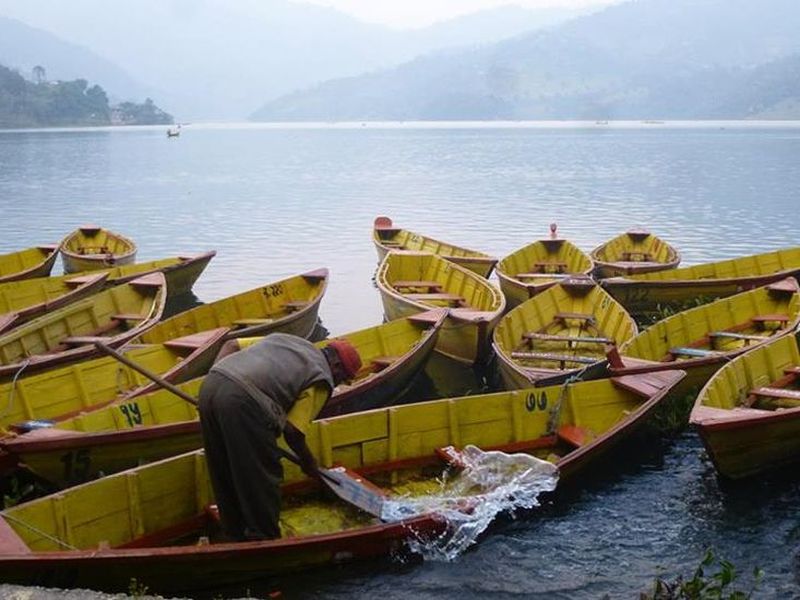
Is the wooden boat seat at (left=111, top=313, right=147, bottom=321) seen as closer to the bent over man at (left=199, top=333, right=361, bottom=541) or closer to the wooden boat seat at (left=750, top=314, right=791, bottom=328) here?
the bent over man at (left=199, top=333, right=361, bottom=541)

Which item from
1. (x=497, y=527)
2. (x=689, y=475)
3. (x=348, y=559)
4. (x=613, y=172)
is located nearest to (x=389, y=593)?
(x=348, y=559)

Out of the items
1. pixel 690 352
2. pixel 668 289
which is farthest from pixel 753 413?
pixel 668 289

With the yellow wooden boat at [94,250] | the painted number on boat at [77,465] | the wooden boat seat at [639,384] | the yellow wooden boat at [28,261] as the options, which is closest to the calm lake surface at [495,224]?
the wooden boat seat at [639,384]

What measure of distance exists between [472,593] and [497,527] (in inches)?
49.2

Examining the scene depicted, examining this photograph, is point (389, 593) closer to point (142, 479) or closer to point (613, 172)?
point (142, 479)

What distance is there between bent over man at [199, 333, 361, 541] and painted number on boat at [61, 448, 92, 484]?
238 centimetres

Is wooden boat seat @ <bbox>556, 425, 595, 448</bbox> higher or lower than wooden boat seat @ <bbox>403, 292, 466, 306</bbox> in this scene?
lower

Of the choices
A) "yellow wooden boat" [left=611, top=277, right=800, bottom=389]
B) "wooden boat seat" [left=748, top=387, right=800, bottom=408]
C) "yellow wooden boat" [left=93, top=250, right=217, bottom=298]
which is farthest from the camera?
"yellow wooden boat" [left=93, top=250, right=217, bottom=298]

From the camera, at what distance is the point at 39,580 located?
630 cm

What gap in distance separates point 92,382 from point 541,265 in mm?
12240

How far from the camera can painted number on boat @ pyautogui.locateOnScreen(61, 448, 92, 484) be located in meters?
8.95

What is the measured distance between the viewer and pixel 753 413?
366 inches

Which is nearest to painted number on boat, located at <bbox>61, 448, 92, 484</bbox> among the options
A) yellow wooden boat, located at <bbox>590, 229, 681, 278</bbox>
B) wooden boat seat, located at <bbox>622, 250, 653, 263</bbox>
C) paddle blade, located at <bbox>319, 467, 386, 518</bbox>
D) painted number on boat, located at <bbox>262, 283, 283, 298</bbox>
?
paddle blade, located at <bbox>319, 467, 386, 518</bbox>

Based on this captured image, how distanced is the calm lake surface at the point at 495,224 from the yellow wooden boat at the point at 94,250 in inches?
106
